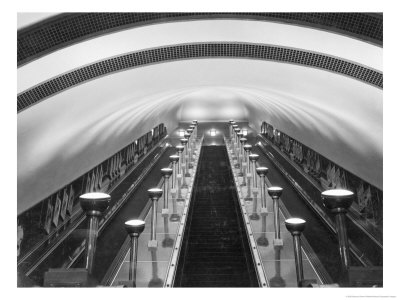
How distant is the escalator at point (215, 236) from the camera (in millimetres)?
5629

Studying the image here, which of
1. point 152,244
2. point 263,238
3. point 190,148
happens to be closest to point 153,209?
point 152,244

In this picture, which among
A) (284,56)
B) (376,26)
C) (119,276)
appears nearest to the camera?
(376,26)

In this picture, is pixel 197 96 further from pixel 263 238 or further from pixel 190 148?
pixel 263 238

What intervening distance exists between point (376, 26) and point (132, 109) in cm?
643

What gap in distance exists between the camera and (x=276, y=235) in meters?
6.62

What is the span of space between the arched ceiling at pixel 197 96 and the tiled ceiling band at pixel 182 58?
122 mm

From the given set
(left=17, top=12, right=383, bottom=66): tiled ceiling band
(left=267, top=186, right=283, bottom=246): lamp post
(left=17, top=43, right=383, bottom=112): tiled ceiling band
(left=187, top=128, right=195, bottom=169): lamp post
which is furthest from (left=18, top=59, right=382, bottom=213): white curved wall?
(left=267, top=186, right=283, bottom=246): lamp post

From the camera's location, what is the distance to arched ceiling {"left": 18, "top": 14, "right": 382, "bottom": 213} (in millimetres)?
5652

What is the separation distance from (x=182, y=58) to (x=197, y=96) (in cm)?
215

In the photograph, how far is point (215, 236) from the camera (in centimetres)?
763

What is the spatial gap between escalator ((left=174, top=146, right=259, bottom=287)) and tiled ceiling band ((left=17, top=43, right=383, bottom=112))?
9.64ft

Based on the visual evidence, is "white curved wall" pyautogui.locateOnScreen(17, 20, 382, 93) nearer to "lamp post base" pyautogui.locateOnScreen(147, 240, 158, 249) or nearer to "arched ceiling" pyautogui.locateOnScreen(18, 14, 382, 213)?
"arched ceiling" pyautogui.locateOnScreen(18, 14, 382, 213)
